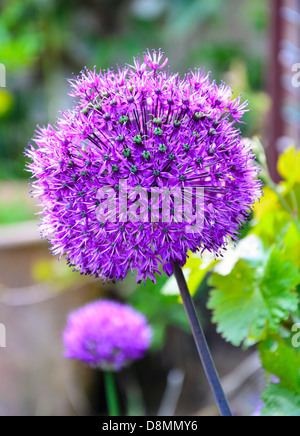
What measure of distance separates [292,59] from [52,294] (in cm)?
105

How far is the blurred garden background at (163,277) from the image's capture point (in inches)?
25.8

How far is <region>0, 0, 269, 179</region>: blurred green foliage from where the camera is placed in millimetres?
3162

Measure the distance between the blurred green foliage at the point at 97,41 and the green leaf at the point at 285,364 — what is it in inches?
92.1

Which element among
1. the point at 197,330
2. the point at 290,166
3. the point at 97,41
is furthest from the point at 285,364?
the point at 97,41

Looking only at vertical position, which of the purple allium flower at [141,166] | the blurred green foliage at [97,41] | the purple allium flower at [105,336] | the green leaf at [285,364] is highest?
the blurred green foliage at [97,41]

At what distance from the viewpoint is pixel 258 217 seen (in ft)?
2.53

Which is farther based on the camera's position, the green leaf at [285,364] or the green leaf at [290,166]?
the green leaf at [290,166]

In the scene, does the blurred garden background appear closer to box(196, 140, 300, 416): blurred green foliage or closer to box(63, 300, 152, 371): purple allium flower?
box(196, 140, 300, 416): blurred green foliage

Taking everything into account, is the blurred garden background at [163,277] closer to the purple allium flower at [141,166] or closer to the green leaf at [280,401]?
the green leaf at [280,401]

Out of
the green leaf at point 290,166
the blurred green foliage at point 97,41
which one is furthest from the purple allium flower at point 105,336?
the blurred green foliage at point 97,41

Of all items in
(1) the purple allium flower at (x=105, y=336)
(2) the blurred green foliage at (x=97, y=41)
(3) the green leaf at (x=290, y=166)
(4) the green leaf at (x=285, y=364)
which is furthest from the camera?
(2) the blurred green foliage at (x=97, y=41)

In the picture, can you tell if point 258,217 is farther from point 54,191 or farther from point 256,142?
point 54,191

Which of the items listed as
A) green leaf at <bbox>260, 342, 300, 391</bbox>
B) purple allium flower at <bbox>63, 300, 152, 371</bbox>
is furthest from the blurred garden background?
purple allium flower at <bbox>63, 300, 152, 371</bbox>

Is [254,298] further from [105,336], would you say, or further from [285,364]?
[105,336]
